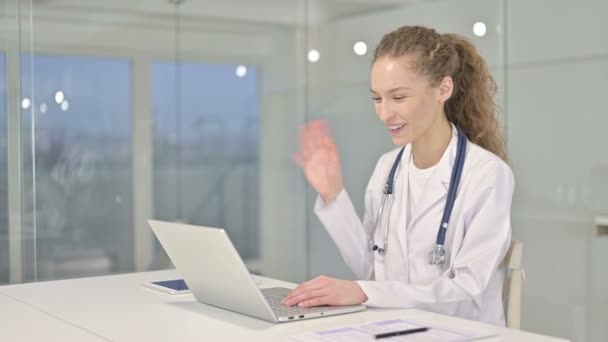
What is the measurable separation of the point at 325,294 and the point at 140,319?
A: 393 mm

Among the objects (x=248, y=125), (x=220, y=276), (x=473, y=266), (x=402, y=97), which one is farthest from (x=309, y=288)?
(x=248, y=125)

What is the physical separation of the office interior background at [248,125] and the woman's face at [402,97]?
1374mm

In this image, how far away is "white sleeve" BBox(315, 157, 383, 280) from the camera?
243cm

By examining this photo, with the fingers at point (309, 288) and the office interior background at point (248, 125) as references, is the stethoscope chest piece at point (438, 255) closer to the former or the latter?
the fingers at point (309, 288)

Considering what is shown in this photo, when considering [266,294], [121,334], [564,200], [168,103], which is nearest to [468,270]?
[266,294]

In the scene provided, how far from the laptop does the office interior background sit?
1827 millimetres

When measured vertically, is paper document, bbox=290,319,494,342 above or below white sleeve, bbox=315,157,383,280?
below

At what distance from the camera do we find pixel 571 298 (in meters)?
3.56

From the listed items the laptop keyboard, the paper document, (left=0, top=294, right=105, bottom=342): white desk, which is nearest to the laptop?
the laptop keyboard

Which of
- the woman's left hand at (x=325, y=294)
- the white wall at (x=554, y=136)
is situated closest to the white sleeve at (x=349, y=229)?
the woman's left hand at (x=325, y=294)

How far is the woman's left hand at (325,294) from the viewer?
189 cm

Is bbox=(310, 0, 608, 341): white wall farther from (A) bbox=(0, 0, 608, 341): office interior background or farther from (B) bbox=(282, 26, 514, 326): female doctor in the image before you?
(B) bbox=(282, 26, 514, 326): female doctor

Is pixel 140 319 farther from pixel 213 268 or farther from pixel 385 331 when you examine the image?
pixel 385 331

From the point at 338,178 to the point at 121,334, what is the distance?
0.91 meters
